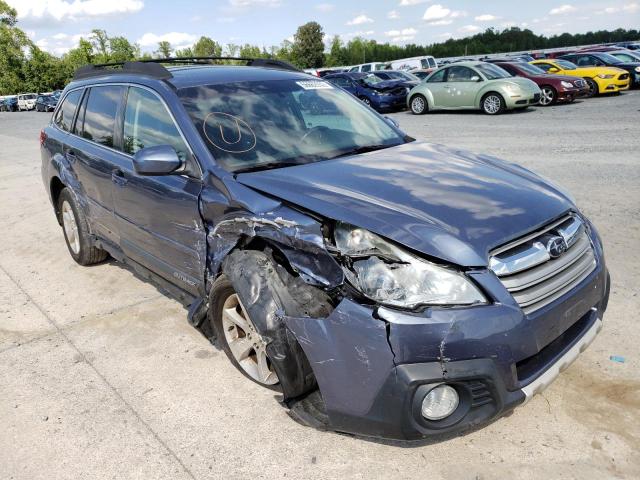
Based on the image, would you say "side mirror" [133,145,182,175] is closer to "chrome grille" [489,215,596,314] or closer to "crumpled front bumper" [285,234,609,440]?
"crumpled front bumper" [285,234,609,440]

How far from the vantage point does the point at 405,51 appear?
89.2m

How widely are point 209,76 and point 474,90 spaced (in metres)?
13.7

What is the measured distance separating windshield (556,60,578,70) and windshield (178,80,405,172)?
59.3ft

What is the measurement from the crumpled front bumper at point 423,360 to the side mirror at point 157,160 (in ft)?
4.21

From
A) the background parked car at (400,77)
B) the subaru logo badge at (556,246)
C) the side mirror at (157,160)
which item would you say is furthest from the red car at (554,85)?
the side mirror at (157,160)

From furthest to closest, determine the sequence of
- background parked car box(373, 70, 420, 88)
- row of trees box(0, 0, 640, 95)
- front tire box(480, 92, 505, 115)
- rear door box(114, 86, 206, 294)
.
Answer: row of trees box(0, 0, 640, 95) < background parked car box(373, 70, 420, 88) < front tire box(480, 92, 505, 115) < rear door box(114, 86, 206, 294)

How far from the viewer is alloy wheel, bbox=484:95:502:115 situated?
1562 cm

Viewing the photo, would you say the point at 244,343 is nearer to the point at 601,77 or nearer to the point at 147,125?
the point at 147,125

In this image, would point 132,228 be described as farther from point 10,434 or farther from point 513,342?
point 513,342

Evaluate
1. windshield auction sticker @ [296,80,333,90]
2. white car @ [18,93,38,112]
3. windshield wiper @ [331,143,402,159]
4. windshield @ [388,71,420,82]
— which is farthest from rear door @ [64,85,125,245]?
white car @ [18,93,38,112]

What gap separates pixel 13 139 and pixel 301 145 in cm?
1920

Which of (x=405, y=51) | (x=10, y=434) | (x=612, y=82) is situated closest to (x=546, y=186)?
(x=10, y=434)

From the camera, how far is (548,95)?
1702 centimetres

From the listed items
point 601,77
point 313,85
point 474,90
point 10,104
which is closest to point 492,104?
point 474,90
